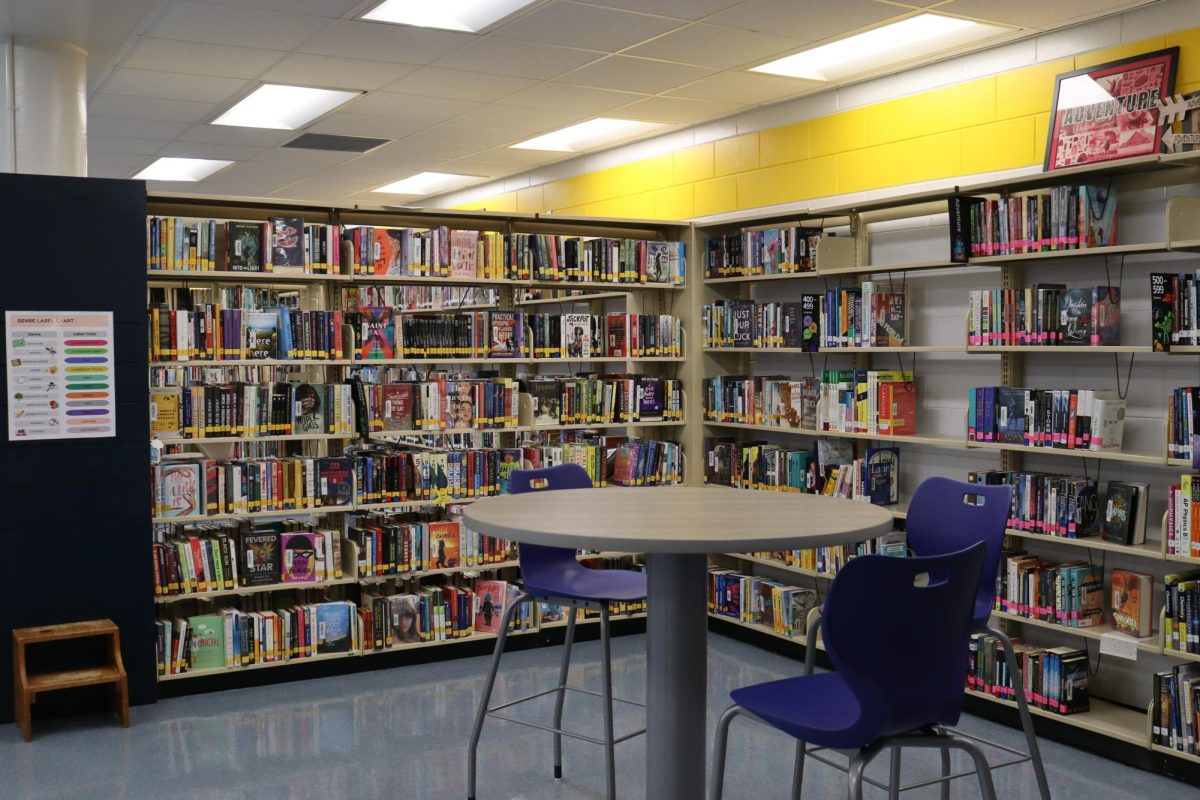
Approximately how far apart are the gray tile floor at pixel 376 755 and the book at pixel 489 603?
498 mm

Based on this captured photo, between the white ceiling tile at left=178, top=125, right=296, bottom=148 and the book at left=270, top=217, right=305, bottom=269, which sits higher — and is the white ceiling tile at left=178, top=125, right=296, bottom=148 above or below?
above

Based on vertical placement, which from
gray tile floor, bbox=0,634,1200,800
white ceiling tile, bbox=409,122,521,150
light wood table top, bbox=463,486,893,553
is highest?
white ceiling tile, bbox=409,122,521,150

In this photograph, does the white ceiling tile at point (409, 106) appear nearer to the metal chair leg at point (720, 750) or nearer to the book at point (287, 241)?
the book at point (287, 241)

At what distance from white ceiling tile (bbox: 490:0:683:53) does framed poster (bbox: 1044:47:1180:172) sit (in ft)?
5.61

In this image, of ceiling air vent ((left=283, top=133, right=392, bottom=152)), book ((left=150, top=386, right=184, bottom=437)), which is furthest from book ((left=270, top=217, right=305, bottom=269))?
ceiling air vent ((left=283, top=133, right=392, bottom=152))

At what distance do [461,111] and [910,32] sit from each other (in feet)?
9.10

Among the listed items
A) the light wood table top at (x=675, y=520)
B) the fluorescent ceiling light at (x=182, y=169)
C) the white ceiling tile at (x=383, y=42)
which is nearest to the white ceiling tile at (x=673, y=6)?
the white ceiling tile at (x=383, y=42)

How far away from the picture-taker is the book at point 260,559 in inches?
201

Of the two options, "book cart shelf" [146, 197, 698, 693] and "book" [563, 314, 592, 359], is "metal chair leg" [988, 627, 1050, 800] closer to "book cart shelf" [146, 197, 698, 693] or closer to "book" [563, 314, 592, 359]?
"book cart shelf" [146, 197, 698, 693]

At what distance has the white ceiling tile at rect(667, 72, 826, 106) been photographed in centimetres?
577

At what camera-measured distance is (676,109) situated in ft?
21.5

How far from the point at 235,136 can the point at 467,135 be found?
1.56m

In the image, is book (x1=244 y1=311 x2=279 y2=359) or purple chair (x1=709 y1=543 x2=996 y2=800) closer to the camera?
purple chair (x1=709 y1=543 x2=996 y2=800)

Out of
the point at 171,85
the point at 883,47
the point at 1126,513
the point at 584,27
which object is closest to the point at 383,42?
the point at 584,27
